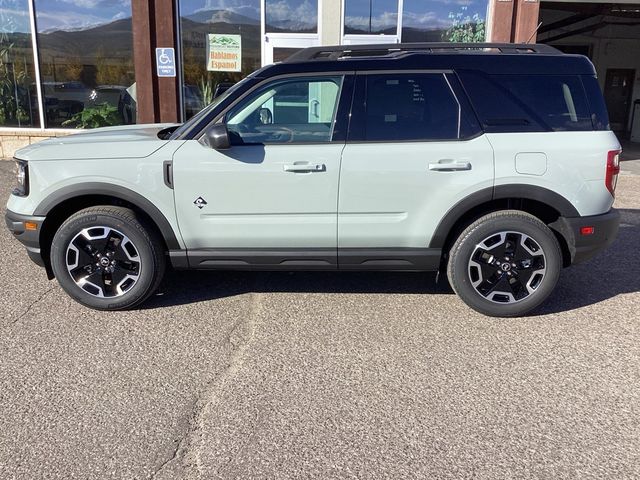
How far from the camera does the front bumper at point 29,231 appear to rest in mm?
4203

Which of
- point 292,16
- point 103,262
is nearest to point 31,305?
point 103,262

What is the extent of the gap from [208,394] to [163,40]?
29.4 ft

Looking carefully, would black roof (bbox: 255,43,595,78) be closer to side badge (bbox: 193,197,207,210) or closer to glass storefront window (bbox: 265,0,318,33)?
side badge (bbox: 193,197,207,210)

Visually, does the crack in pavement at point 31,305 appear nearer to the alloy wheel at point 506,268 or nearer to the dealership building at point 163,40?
the alloy wheel at point 506,268

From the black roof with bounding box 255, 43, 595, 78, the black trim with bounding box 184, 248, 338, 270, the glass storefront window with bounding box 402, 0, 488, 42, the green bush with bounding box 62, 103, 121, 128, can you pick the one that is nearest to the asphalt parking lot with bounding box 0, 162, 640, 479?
the black trim with bounding box 184, 248, 338, 270

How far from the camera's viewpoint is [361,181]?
13.3 ft

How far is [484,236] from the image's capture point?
4.16 m

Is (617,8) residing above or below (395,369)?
above

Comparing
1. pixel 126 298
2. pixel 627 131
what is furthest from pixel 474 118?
pixel 627 131

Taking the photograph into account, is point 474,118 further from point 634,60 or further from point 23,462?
point 634,60

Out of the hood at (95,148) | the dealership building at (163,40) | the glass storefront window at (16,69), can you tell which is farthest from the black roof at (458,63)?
the glass storefront window at (16,69)

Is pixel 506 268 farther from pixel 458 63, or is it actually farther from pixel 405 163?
pixel 458 63

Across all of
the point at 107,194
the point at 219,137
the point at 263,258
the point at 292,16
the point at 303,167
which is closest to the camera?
the point at 219,137

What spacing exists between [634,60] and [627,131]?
7.38ft
